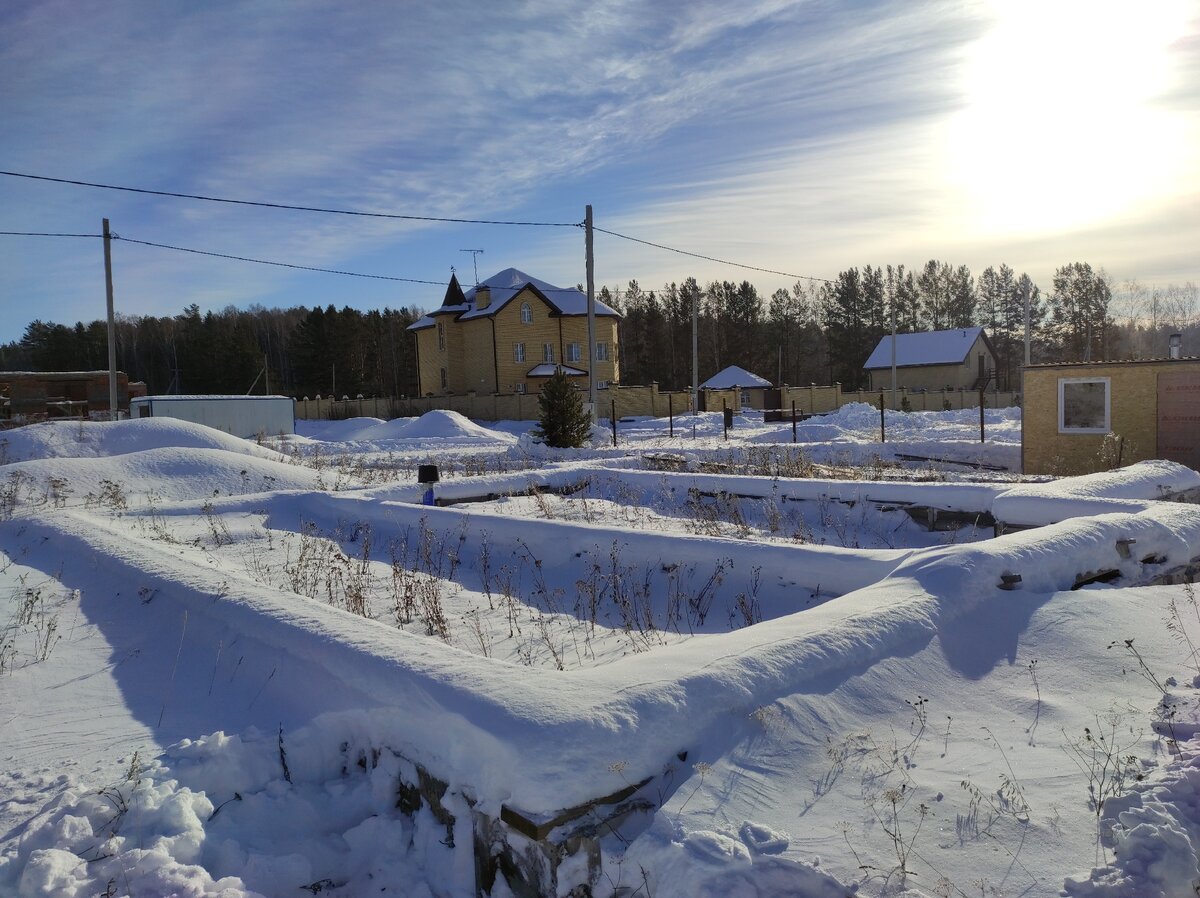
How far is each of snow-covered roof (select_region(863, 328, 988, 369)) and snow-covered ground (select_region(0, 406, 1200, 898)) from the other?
1970 inches

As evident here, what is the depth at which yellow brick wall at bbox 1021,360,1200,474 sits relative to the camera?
1396 centimetres

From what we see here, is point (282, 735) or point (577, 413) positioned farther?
point (577, 413)

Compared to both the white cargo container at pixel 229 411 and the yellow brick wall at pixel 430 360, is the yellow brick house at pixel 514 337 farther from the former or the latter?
the white cargo container at pixel 229 411

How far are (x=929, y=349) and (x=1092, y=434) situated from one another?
1733 inches

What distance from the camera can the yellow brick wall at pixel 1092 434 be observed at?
13961 millimetres

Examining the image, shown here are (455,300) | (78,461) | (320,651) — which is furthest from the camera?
(455,300)

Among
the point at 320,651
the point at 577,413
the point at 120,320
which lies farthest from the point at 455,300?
the point at 120,320

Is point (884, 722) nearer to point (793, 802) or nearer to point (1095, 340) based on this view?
point (793, 802)

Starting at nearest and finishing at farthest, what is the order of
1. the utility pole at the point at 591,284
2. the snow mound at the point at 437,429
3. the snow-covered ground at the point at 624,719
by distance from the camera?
the snow-covered ground at the point at 624,719 < the utility pole at the point at 591,284 < the snow mound at the point at 437,429

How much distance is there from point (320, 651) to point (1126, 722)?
13.0ft

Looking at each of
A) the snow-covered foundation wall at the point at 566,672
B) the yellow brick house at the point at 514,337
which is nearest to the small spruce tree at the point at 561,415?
the snow-covered foundation wall at the point at 566,672

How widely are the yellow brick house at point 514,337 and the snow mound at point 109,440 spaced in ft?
80.4

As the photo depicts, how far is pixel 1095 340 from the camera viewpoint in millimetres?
70500

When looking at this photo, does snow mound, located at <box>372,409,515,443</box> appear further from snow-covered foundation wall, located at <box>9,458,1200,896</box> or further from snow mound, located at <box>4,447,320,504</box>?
snow-covered foundation wall, located at <box>9,458,1200,896</box>
